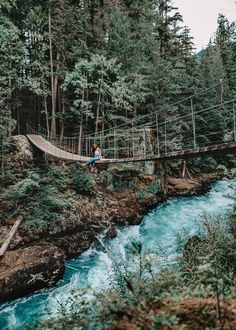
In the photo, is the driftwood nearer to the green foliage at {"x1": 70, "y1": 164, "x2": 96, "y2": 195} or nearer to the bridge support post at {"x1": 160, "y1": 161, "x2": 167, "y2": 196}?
the green foliage at {"x1": 70, "y1": 164, "x2": 96, "y2": 195}

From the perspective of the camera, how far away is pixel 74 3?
20.2 metres

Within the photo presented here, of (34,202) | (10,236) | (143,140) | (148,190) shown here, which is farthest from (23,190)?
(143,140)

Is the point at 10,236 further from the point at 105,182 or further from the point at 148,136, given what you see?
the point at 148,136

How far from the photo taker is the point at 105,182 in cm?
1499

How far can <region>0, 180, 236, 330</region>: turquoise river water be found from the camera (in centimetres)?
716

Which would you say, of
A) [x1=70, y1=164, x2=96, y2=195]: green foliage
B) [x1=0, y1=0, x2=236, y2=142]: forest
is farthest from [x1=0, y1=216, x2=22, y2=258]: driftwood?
[x1=0, y1=0, x2=236, y2=142]: forest

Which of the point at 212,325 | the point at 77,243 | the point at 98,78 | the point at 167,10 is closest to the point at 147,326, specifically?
the point at 212,325

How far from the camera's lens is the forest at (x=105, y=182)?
10.3ft

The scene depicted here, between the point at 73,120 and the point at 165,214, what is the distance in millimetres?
8667

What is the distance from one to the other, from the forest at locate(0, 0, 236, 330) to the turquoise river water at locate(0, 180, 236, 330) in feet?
0.22

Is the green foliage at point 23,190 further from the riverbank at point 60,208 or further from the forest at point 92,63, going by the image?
the forest at point 92,63

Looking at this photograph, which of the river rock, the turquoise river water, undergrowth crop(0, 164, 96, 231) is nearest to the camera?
the turquoise river water

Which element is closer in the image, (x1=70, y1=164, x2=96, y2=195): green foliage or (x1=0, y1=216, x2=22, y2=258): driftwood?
(x1=0, y1=216, x2=22, y2=258): driftwood

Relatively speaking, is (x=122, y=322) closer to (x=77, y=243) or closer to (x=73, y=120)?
(x=77, y=243)
